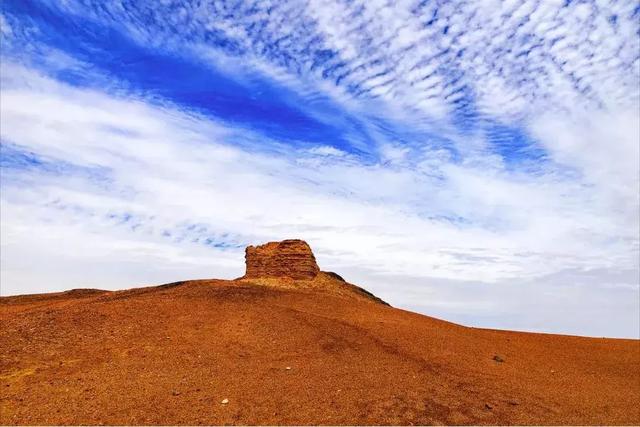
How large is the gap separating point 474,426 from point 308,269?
56.7 ft

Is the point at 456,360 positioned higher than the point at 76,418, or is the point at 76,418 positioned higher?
the point at 456,360

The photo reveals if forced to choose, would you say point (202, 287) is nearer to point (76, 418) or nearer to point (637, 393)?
point (76, 418)

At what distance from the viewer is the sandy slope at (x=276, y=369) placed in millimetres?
11805

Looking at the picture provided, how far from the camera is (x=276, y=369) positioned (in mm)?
15000

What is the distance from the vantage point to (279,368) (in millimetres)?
15117

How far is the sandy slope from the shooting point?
465 inches

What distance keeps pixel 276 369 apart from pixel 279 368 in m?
0.14

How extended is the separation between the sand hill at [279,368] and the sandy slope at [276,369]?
0.18 feet

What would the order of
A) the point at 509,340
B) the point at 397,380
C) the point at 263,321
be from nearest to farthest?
the point at 397,380, the point at 263,321, the point at 509,340

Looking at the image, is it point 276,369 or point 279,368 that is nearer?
point 276,369

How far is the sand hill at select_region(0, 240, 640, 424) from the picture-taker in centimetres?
1183

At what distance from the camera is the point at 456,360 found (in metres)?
18.0

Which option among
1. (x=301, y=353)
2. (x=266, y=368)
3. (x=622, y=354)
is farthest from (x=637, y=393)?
(x=266, y=368)

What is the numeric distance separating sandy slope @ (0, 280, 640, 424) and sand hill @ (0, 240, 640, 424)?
0.06 metres
